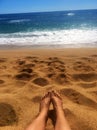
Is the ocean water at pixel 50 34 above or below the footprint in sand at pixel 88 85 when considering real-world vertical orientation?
below

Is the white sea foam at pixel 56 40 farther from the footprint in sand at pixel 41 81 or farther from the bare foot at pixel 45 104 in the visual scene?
the bare foot at pixel 45 104

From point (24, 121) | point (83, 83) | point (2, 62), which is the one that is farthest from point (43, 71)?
point (24, 121)

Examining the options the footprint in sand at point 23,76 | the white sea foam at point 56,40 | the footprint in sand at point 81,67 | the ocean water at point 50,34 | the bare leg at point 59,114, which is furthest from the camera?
the ocean water at point 50,34

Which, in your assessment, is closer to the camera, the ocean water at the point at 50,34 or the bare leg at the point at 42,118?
the bare leg at the point at 42,118

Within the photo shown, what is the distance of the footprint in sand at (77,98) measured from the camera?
277 centimetres

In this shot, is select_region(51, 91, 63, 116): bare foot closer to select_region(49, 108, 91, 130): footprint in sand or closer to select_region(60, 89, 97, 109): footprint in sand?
select_region(49, 108, 91, 130): footprint in sand

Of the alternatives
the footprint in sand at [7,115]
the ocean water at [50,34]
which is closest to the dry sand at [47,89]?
the footprint in sand at [7,115]

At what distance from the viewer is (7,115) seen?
8.05 feet

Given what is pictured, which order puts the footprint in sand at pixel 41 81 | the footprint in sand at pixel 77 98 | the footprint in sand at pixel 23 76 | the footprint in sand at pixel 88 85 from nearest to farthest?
the footprint in sand at pixel 77 98 → the footprint in sand at pixel 88 85 → the footprint in sand at pixel 41 81 → the footprint in sand at pixel 23 76

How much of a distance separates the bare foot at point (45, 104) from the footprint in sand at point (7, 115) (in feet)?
0.97

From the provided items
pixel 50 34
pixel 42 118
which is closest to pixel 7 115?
pixel 42 118

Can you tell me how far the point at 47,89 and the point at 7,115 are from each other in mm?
857

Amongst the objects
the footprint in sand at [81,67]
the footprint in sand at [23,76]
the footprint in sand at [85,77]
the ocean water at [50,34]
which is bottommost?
the ocean water at [50,34]

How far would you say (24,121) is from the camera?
2416 mm
